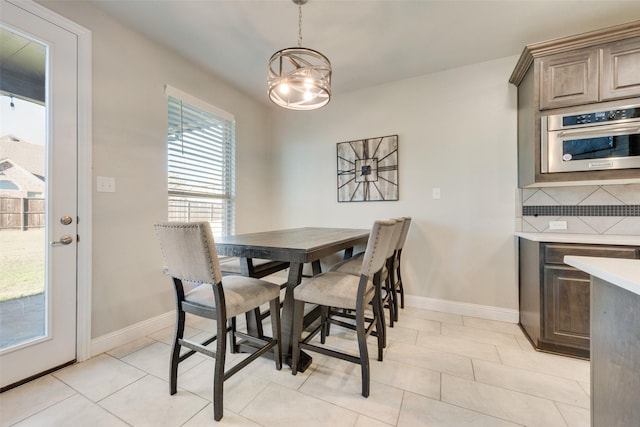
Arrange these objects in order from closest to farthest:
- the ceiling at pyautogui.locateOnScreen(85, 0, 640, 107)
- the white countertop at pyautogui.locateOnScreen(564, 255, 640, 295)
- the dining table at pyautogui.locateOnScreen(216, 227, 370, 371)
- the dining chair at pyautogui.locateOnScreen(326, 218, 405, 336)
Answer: the white countertop at pyautogui.locateOnScreen(564, 255, 640, 295), the dining table at pyautogui.locateOnScreen(216, 227, 370, 371), the ceiling at pyautogui.locateOnScreen(85, 0, 640, 107), the dining chair at pyautogui.locateOnScreen(326, 218, 405, 336)

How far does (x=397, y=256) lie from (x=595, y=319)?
1.70m

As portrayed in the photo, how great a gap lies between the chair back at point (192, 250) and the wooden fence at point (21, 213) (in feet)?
3.10

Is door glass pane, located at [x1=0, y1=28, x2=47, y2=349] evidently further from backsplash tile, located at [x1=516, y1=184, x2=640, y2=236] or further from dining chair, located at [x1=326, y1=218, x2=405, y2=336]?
backsplash tile, located at [x1=516, y1=184, x2=640, y2=236]

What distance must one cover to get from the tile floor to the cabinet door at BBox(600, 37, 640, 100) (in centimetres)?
191

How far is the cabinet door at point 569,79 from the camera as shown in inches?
75.4

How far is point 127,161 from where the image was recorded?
212 centimetres

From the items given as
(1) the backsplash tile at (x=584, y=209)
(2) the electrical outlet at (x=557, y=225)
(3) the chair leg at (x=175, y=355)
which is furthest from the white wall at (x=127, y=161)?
(2) the electrical outlet at (x=557, y=225)

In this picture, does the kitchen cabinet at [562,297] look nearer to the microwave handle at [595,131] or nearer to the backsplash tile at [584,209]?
the backsplash tile at [584,209]

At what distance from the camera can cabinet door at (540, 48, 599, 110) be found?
191 cm

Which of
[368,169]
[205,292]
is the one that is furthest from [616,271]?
[368,169]

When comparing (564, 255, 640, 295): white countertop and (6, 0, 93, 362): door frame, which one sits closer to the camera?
(564, 255, 640, 295): white countertop

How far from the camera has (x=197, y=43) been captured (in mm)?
2344

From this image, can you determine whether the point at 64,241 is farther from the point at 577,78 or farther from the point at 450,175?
the point at 577,78

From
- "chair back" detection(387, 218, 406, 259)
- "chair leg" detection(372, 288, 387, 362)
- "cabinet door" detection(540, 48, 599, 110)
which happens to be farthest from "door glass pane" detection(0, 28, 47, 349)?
"cabinet door" detection(540, 48, 599, 110)
